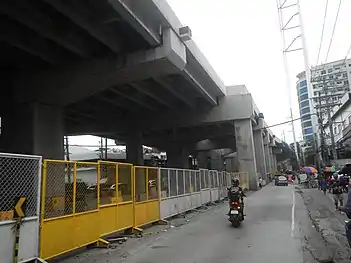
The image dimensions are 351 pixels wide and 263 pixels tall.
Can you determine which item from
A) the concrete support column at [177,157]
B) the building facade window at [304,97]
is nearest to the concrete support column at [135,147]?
the concrete support column at [177,157]

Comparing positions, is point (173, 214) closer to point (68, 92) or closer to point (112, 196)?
point (112, 196)

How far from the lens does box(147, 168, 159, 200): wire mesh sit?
1426 centimetres

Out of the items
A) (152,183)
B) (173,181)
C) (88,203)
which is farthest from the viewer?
(173,181)

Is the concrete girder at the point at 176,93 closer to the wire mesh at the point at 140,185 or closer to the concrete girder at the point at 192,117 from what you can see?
the concrete girder at the point at 192,117

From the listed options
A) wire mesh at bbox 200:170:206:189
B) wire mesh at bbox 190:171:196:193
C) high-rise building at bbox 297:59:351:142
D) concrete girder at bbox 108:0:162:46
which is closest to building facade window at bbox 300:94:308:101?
high-rise building at bbox 297:59:351:142

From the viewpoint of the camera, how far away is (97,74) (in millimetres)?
19109

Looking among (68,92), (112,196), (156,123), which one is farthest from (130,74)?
(156,123)

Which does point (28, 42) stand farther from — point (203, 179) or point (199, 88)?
point (199, 88)

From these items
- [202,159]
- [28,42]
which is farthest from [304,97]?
[28,42]

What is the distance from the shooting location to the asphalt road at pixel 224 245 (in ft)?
27.6

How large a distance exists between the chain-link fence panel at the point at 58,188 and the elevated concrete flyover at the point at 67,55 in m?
6.90

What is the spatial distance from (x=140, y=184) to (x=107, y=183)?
262 cm

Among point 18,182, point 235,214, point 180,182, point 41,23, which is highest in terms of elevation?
point 41,23

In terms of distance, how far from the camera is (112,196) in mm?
11141
